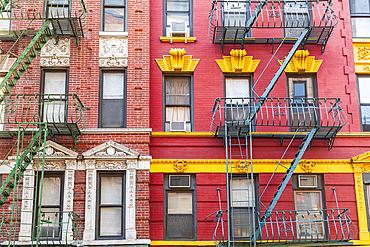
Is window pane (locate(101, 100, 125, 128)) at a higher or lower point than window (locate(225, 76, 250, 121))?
lower

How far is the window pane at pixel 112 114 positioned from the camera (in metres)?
13.0

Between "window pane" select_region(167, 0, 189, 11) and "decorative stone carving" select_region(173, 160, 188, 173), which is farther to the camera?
"window pane" select_region(167, 0, 189, 11)

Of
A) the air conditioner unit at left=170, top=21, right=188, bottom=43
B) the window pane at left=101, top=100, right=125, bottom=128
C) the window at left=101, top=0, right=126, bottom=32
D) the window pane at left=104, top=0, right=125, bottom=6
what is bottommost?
the window pane at left=101, top=100, right=125, bottom=128

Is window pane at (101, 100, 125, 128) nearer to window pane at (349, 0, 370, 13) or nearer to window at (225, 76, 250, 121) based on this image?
window at (225, 76, 250, 121)

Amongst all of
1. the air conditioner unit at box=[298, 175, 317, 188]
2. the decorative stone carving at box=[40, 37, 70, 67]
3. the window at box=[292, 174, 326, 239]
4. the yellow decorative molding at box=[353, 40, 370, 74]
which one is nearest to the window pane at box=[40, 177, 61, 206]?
the decorative stone carving at box=[40, 37, 70, 67]

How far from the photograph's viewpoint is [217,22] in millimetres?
13453

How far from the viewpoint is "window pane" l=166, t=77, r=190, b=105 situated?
44.6 feet

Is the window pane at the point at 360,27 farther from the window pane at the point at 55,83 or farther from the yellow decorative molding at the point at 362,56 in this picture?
the window pane at the point at 55,83

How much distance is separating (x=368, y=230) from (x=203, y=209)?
15.5ft

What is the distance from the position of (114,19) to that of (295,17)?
19.1 feet

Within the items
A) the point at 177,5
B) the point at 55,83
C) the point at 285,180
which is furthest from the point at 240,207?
the point at 177,5

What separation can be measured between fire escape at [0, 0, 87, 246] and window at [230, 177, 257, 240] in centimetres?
430

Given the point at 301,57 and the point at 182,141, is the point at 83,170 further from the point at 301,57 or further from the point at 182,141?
the point at 301,57

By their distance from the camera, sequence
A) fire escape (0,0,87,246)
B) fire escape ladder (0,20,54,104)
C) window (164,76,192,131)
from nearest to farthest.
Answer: fire escape (0,0,87,246)
fire escape ladder (0,20,54,104)
window (164,76,192,131)
